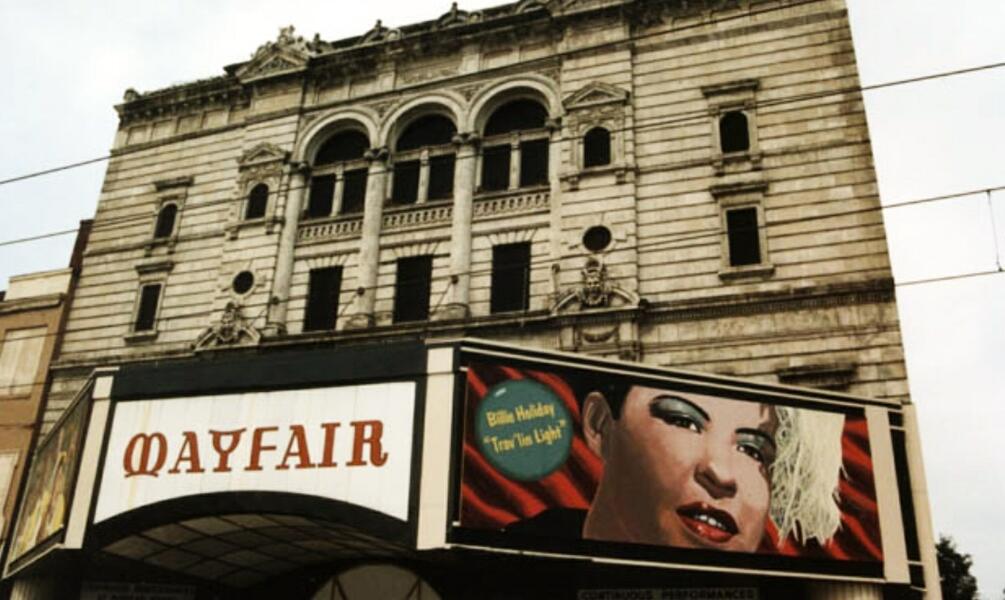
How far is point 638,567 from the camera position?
1638 cm

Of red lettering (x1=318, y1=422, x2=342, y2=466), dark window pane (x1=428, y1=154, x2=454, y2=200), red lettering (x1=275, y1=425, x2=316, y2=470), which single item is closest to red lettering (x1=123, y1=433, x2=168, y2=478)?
red lettering (x1=275, y1=425, x2=316, y2=470)

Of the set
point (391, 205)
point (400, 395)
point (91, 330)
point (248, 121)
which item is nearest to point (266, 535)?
point (400, 395)

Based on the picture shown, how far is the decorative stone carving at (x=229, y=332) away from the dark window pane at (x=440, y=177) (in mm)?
7061

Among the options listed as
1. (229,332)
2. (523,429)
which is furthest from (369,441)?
(229,332)

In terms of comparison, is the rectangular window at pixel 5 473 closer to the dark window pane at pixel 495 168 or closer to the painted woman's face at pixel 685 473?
the dark window pane at pixel 495 168

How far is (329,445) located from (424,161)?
1411 cm

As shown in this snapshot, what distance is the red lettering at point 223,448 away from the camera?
55.1 ft

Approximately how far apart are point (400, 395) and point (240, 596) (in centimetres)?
902

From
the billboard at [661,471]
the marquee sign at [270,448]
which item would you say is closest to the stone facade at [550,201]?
the billboard at [661,471]

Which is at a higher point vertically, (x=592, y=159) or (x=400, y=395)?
(x=592, y=159)

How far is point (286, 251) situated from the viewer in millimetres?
28422

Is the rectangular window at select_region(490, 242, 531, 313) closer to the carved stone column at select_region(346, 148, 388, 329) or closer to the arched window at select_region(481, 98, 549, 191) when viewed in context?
the arched window at select_region(481, 98, 549, 191)

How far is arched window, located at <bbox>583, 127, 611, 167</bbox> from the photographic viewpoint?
2608cm

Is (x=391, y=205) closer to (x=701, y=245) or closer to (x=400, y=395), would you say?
(x=701, y=245)
